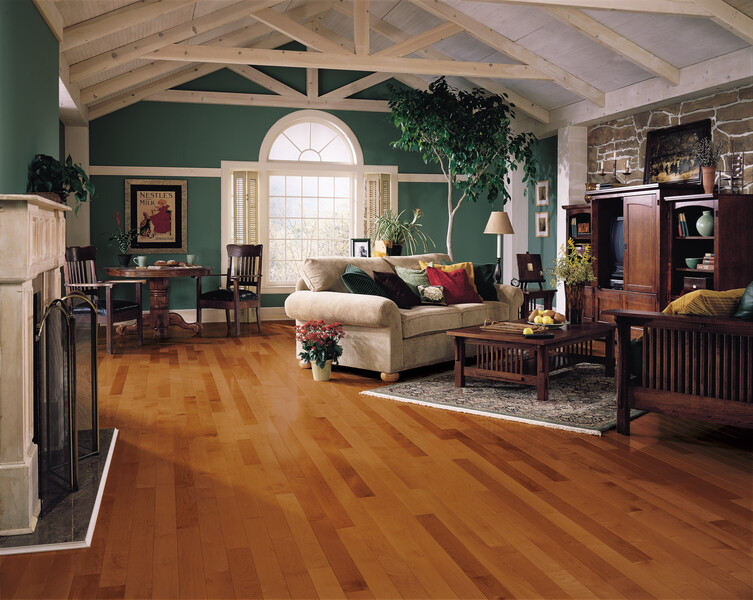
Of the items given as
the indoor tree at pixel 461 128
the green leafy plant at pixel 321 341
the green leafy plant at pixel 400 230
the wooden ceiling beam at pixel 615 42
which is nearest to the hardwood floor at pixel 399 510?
the green leafy plant at pixel 321 341

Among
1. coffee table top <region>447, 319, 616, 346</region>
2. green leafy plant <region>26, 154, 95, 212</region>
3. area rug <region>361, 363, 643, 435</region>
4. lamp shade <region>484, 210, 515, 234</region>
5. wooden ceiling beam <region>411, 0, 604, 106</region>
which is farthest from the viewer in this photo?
lamp shade <region>484, 210, 515, 234</region>

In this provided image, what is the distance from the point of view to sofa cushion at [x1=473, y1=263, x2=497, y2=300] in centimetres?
667

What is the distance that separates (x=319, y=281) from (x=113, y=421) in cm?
221

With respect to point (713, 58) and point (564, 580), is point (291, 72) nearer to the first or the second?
point (713, 58)

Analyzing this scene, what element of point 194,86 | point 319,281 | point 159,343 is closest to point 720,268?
point 319,281

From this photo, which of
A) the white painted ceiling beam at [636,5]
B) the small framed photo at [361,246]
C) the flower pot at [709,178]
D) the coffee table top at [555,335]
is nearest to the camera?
the coffee table top at [555,335]

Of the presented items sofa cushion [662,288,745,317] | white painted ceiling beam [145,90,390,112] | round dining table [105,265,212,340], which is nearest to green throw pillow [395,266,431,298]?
round dining table [105,265,212,340]

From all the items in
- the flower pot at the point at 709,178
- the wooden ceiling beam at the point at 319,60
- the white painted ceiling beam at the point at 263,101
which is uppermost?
the white painted ceiling beam at the point at 263,101

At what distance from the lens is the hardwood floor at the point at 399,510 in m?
2.19

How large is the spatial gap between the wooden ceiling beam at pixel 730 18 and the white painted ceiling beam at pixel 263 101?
5.08 meters

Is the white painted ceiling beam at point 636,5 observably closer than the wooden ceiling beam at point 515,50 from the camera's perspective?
Yes

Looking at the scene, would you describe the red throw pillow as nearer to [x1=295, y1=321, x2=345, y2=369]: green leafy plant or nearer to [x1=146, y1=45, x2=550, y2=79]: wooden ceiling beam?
[x1=295, y1=321, x2=345, y2=369]: green leafy plant

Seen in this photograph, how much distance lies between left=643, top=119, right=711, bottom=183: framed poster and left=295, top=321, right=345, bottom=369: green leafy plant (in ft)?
12.8

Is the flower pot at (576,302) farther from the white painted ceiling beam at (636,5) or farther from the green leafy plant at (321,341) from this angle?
the white painted ceiling beam at (636,5)
